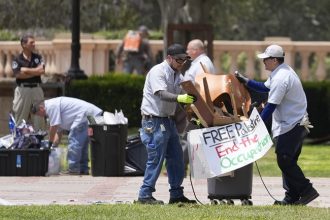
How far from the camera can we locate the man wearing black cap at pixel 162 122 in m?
14.2

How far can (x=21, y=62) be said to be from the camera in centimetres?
1986

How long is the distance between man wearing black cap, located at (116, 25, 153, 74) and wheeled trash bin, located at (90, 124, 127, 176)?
35.3 ft

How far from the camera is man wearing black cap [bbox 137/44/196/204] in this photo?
14188 millimetres

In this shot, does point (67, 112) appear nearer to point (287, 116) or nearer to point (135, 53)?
point (287, 116)

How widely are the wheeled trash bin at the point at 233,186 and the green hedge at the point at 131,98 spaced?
10.7m

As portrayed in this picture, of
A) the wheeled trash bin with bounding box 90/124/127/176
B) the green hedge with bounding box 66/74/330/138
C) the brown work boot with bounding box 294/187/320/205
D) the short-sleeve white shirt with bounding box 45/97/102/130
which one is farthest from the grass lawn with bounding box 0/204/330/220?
the green hedge with bounding box 66/74/330/138

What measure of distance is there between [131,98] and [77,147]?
21.9ft

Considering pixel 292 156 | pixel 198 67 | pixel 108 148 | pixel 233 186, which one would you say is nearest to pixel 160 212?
pixel 233 186

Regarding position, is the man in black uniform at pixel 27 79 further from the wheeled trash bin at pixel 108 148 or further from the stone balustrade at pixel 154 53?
the stone balustrade at pixel 154 53

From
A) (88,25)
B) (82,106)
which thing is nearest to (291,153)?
(82,106)

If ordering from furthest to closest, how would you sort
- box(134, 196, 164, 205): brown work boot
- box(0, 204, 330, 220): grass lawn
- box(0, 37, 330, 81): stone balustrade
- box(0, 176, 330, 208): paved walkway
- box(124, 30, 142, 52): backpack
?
box(0, 37, 330, 81): stone balustrade, box(124, 30, 142, 52): backpack, box(0, 176, 330, 208): paved walkway, box(134, 196, 164, 205): brown work boot, box(0, 204, 330, 220): grass lawn

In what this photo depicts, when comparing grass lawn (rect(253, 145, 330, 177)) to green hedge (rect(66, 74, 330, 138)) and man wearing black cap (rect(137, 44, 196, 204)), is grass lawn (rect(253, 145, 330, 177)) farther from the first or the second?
man wearing black cap (rect(137, 44, 196, 204))

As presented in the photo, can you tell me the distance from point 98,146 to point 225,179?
416 centimetres

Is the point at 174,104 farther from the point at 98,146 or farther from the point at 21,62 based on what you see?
the point at 21,62
